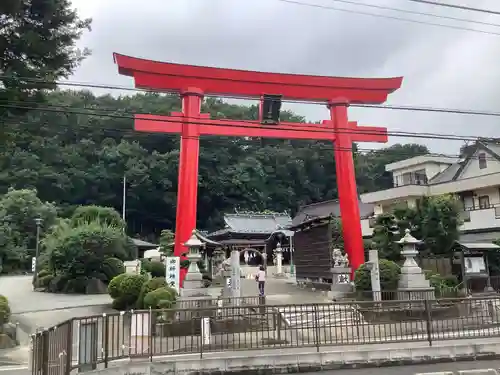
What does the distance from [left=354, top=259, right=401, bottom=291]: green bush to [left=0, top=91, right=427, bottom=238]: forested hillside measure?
44939 millimetres

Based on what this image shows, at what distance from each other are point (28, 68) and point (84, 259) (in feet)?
48.0

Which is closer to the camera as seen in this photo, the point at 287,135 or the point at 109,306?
the point at 109,306

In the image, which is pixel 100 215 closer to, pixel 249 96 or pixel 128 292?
pixel 128 292

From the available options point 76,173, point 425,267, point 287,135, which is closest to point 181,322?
point 287,135

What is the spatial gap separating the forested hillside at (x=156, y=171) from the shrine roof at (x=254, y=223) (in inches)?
515

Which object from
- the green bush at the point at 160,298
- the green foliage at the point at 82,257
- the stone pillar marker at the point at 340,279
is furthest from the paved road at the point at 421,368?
the green foliage at the point at 82,257

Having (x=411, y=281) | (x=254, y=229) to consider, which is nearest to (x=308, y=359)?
(x=411, y=281)

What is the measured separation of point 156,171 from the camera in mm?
68188

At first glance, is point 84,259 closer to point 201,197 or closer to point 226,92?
point 226,92

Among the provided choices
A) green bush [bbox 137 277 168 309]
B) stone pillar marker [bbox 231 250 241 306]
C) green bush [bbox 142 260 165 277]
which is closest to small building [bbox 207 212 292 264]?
green bush [bbox 142 260 165 277]

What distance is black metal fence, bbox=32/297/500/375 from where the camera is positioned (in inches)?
376

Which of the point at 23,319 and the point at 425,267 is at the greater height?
the point at 425,267

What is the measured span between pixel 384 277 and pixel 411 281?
1116 mm

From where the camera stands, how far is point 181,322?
10836 millimetres
